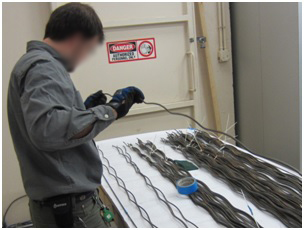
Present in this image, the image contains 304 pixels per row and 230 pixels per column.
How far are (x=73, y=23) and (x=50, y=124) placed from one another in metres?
0.37

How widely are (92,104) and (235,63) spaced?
1.86 m

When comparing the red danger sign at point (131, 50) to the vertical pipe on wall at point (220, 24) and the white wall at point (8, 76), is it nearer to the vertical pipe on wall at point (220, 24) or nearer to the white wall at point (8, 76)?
the white wall at point (8, 76)

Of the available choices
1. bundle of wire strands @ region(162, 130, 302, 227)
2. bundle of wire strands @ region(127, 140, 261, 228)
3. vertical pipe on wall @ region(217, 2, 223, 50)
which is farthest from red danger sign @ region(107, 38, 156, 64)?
bundle of wire strands @ region(127, 140, 261, 228)

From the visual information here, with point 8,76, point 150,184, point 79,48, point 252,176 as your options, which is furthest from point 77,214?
point 8,76

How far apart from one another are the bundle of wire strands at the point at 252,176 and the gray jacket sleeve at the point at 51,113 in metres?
0.70

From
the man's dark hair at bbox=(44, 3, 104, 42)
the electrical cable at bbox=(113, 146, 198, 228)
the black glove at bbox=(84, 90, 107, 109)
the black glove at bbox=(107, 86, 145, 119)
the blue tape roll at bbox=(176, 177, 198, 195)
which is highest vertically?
the man's dark hair at bbox=(44, 3, 104, 42)

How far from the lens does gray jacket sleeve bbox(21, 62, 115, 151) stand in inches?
34.1

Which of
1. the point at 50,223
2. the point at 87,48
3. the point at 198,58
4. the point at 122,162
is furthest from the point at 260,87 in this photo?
the point at 50,223

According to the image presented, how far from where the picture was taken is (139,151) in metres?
1.89

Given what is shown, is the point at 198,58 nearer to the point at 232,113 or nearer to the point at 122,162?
the point at 232,113

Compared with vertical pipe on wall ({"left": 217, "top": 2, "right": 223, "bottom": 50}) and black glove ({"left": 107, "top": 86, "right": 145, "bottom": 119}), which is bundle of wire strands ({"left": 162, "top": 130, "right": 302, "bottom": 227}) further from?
vertical pipe on wall ({"left": 217, "top": 2, "right": 223, "bottom": 50})

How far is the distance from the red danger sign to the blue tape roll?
4.82 ft

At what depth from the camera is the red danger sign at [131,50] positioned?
2.50 m

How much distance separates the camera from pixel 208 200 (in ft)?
3.89
